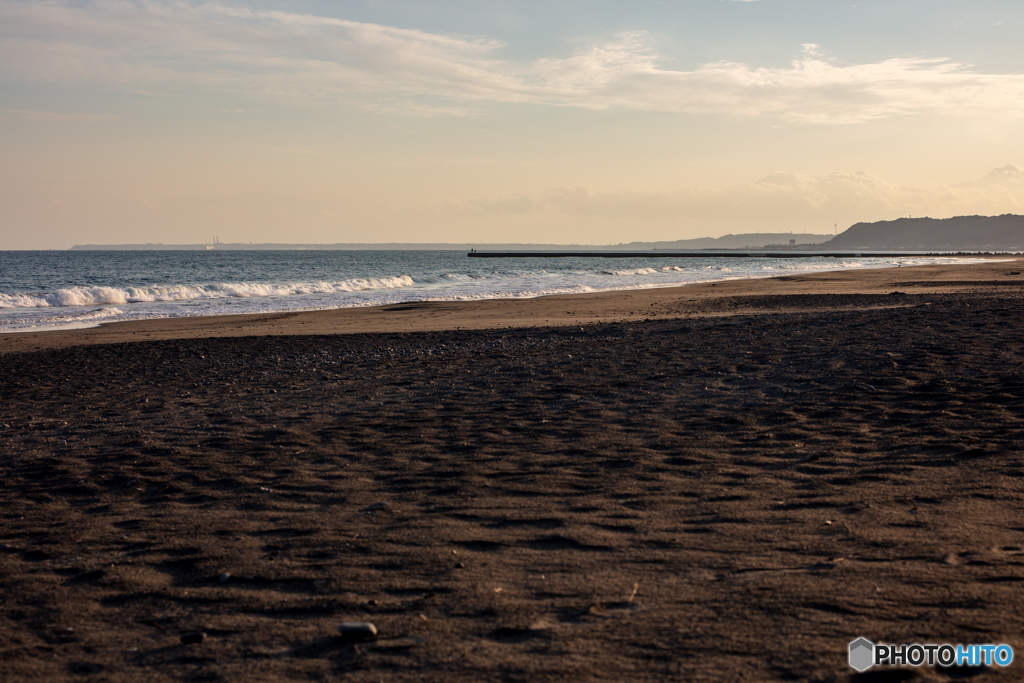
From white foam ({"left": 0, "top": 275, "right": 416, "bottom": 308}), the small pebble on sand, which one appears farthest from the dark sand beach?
white foam ({"left": 0, "top": 275, "right": 416, "bottom": 308})

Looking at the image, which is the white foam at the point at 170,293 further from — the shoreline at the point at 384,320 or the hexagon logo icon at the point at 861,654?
the hexagon logo icon at the point at 861,654

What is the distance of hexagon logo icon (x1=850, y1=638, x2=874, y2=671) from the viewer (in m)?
2.91

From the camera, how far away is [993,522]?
4.38 m

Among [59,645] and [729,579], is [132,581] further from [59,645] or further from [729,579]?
[729,579]

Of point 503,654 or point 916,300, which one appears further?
point 916,300

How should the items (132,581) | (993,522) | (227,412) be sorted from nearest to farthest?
1. (132,581)
2. (993,522)
3. (227,412)

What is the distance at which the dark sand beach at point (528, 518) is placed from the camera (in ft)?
10.3

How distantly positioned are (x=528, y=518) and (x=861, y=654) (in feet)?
7.48

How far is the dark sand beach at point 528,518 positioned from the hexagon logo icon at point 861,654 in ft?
0.18

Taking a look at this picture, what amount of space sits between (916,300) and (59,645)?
22.6 metres

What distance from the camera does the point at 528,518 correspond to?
4820 millimetres

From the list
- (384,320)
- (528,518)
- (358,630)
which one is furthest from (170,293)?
(358,630)

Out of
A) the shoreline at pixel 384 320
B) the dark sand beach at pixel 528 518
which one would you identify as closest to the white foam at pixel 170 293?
the shoreline at pixel 384 320

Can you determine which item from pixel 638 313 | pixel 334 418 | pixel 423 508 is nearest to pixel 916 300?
pixel 638 313
